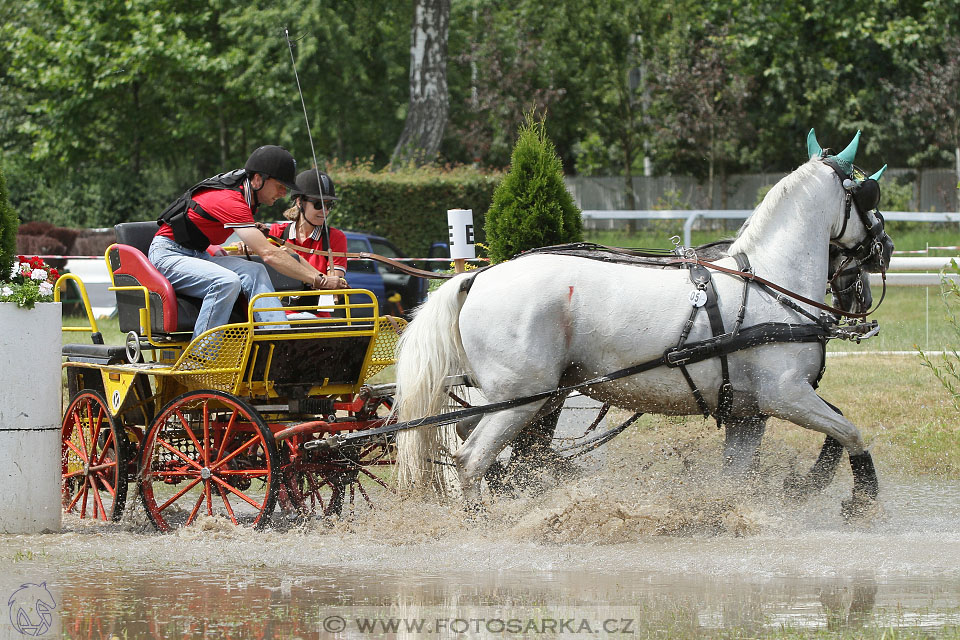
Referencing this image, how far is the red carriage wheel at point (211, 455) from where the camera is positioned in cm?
648

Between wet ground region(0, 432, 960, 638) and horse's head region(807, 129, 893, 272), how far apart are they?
140 centimetres

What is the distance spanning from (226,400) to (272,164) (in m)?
1.41

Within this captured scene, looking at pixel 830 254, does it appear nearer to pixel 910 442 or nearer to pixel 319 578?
pixel 910 442

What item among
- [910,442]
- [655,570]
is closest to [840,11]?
[910,442]

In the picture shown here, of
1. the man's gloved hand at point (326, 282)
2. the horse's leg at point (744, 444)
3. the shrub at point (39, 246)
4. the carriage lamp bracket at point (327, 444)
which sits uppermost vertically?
the man's gloved hand at point (326, 282)

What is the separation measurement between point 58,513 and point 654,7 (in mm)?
27499

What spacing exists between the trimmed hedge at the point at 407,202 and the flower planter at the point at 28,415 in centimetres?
1419

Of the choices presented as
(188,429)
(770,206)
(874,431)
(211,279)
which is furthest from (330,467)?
(874,431)

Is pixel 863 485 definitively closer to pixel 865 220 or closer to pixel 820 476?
pixel 820 476

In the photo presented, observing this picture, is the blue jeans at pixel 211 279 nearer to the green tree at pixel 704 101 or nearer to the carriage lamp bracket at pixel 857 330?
the carriage lamp bracket at pixel 857 330

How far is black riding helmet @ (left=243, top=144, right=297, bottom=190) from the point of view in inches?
273

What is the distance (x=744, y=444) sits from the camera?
6.62 m

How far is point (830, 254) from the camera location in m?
6.89

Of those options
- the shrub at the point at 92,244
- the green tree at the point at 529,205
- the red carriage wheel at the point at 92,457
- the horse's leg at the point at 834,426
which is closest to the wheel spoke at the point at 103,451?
the red carriage wheel at the point at 92,457
